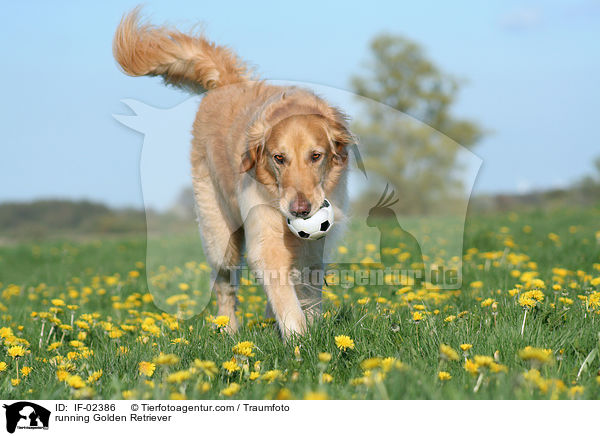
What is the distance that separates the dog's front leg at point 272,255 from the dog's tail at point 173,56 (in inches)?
68.7

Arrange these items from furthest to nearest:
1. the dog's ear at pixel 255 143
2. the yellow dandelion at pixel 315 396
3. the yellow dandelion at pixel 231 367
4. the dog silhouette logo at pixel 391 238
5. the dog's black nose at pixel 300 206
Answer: the dog silhouette logo at pixel 391 238 → the dog's ear at pixel 255 143 → the dog's black nose at pixel 300 206 → the yellow dandelion at pixel 231 367 → the yellow dandelion at pixel 315 396

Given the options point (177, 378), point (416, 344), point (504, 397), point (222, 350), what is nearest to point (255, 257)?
point (222, 350)

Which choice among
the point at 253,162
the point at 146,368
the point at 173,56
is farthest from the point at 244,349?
the point at 173,56

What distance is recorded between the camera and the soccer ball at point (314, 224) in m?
3.41

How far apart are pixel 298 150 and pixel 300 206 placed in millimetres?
390

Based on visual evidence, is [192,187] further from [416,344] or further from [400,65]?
[400,65]

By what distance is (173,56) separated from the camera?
16.8 ft

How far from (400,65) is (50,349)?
84.3 feet

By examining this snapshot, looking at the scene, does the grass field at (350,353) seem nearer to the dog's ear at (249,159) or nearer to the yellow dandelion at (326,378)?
the yellow dandelion at (326,378)

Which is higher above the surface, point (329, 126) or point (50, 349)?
point (329, 126)

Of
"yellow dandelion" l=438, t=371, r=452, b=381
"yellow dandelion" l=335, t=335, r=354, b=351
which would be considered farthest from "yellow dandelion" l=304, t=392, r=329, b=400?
"yellow dandelion" l=335, t=335, r=354, b=351
